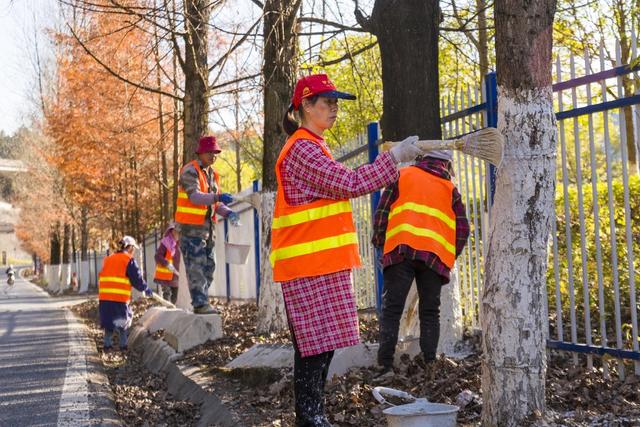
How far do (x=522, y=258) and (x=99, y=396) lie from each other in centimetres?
427

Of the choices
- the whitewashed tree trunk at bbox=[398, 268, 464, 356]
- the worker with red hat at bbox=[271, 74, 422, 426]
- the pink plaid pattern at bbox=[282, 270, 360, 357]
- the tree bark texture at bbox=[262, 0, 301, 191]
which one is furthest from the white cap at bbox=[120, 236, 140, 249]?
the pink plaid pattern at bbox=[282, 270, 360, 357]

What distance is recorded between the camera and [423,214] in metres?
5.97

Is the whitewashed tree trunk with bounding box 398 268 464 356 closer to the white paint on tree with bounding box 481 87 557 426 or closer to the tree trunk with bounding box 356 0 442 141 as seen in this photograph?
the tree trunk with bounding box 356 0 442 141

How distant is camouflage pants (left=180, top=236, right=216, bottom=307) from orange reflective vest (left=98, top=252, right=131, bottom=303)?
2.23 metres

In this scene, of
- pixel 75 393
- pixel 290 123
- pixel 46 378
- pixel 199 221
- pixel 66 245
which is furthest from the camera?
pixel 66 245

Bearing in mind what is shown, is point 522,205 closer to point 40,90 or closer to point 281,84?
point 281,84

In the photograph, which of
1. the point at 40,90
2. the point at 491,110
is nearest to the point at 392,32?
the point at 491,110

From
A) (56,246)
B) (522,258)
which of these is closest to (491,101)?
(522,258)

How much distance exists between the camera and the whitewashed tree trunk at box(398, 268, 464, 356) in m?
6.73

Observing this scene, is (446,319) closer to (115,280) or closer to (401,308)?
(401,308)

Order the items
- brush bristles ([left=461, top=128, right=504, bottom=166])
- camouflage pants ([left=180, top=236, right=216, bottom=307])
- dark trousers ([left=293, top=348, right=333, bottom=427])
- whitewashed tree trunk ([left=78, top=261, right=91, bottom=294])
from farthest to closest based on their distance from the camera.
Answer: whitewashed tree trunk ([left=78, top=261, right=91, bottom=294]) < camouflage pants ([left=180, top=236, right=216, bottom=307]) < dark trousers ([left=293, top=348, right=333, bottom=427]) < brush bristles ([left=461, top=128, right=504, bottom=166])

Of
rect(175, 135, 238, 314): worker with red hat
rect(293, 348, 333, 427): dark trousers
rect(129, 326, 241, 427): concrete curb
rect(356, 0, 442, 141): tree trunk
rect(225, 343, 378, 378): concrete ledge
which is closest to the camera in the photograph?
rect(293, 348, 333, 427): dark trousers

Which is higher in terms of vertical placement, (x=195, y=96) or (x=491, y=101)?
(x=195, y=96)

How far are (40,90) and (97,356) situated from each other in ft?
98.1
